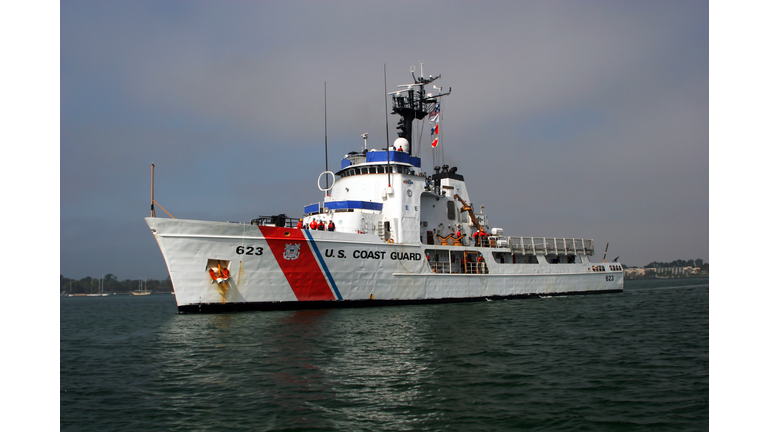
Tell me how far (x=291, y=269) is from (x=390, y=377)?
1015cm

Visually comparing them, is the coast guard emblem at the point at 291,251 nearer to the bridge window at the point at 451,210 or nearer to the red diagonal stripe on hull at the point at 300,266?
the red diagonal stripe on hull at the point at 300,266

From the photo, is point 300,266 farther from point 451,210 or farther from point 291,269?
point 451,210

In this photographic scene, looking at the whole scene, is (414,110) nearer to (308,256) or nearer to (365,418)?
(308,256)

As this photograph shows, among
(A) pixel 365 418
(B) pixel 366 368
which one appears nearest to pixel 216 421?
(A) pixel 365 418

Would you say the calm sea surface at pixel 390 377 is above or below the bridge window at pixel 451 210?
below

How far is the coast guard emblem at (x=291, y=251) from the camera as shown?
17.5 meters

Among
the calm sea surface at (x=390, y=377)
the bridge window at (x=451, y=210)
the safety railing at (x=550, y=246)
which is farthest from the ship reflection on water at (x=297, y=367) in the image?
the safety railing at (x=550, y=246)

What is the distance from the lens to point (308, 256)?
58.5ft

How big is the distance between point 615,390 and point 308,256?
1246 centimetres

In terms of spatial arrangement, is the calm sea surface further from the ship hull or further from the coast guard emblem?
the coast guard emblem

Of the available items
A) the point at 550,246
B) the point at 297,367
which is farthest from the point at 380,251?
the point at 550,246

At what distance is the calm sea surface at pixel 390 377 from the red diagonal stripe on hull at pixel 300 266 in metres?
3.37

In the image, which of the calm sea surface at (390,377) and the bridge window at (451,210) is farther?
the bridge window at (451,210)

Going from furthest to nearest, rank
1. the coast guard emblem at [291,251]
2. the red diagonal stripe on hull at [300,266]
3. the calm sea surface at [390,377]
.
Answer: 1. the coast guard emblem at [291,251]
2. the red diagonal stripe on hull at [300,266]
3. the calm sea surface at [390,377]
